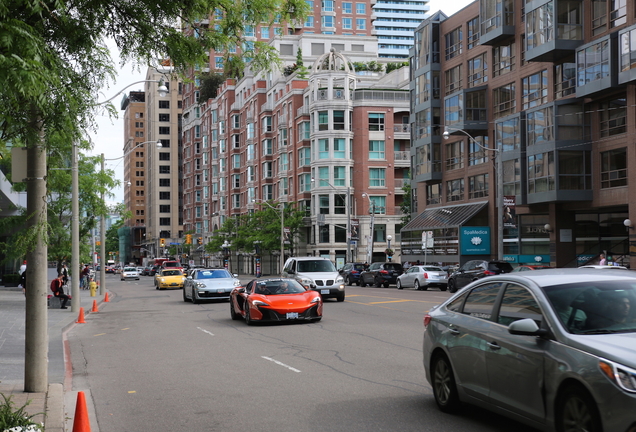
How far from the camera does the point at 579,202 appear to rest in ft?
146

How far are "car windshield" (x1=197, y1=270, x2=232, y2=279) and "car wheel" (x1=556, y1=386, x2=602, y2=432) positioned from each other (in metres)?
26.6

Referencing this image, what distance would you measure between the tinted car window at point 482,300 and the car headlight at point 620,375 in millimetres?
1909

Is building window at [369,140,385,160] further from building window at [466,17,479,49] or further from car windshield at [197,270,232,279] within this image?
car windshield at [197,270,232,279]

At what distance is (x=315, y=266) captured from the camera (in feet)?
97.5

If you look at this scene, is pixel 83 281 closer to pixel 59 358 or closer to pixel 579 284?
pixel 59 358

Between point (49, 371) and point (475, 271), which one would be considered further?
point (475, 271)

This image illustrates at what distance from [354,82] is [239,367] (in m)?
69.9

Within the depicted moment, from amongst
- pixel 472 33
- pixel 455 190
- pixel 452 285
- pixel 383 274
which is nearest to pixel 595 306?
pixel 452 285

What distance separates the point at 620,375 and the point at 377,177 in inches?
2913

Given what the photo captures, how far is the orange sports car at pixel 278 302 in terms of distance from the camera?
19219 mm

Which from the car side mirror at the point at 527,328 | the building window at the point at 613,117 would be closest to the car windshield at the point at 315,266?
the building window at the point at 613,117

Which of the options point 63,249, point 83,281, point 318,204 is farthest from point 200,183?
point 63,249

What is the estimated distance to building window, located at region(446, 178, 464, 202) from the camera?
2263 inches

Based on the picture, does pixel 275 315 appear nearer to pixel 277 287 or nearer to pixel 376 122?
pixel 277 287
